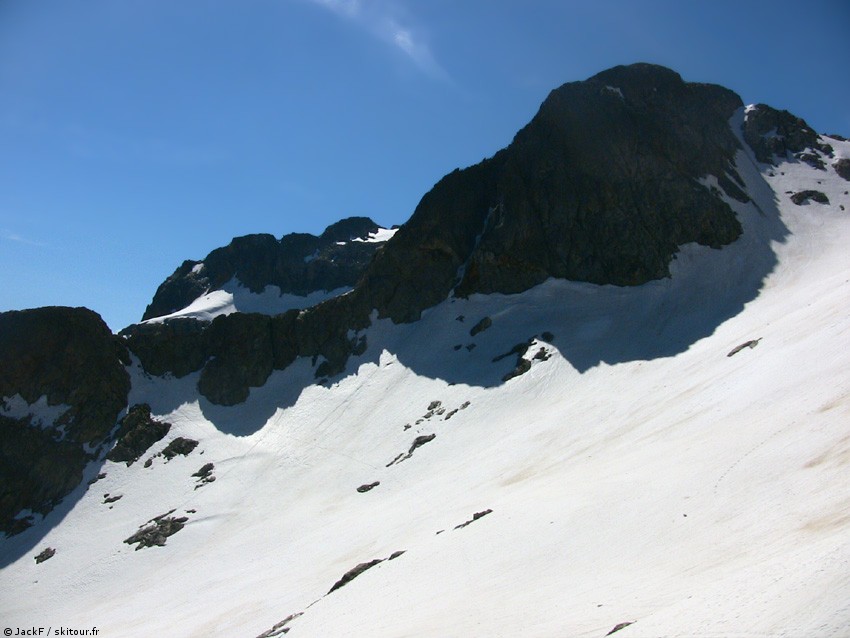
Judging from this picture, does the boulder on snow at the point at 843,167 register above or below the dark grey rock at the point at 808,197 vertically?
above

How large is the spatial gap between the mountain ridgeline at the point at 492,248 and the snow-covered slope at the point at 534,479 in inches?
96.4

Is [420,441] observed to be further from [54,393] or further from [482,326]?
[54,393]

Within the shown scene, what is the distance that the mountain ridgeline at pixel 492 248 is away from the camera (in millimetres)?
56812

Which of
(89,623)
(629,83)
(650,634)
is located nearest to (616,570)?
(650,634)

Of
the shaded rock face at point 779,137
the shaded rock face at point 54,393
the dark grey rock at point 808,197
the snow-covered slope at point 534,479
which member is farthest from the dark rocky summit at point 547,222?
the dark grey rock at point 808,197

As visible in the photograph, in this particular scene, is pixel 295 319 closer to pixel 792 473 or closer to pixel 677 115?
pixel 677 115

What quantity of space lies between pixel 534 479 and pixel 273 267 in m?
112

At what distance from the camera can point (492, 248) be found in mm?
61812

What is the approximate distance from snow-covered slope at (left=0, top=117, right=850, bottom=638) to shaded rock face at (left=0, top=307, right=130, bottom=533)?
12.3 ft

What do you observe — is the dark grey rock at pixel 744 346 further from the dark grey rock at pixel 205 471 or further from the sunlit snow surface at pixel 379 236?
the sunlit snow surface at pixel 379 236

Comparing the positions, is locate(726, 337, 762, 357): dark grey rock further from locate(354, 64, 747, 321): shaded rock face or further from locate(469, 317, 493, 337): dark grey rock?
locate(469, 317, 493, 337): dark grey rock

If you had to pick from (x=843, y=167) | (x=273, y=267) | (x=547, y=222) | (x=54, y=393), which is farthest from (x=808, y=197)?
(x=273, y=267)

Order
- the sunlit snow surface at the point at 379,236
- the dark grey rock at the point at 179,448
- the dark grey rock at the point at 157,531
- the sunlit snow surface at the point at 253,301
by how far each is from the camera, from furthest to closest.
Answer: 1. the sunlit snow surface at the point at 379,236
2. the sunlit snow surface at the point at 253,301
3. the dark grey rock at the point at 179,448
4. the dark grey rock at the point at 157,531

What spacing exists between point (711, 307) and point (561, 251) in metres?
16.1
